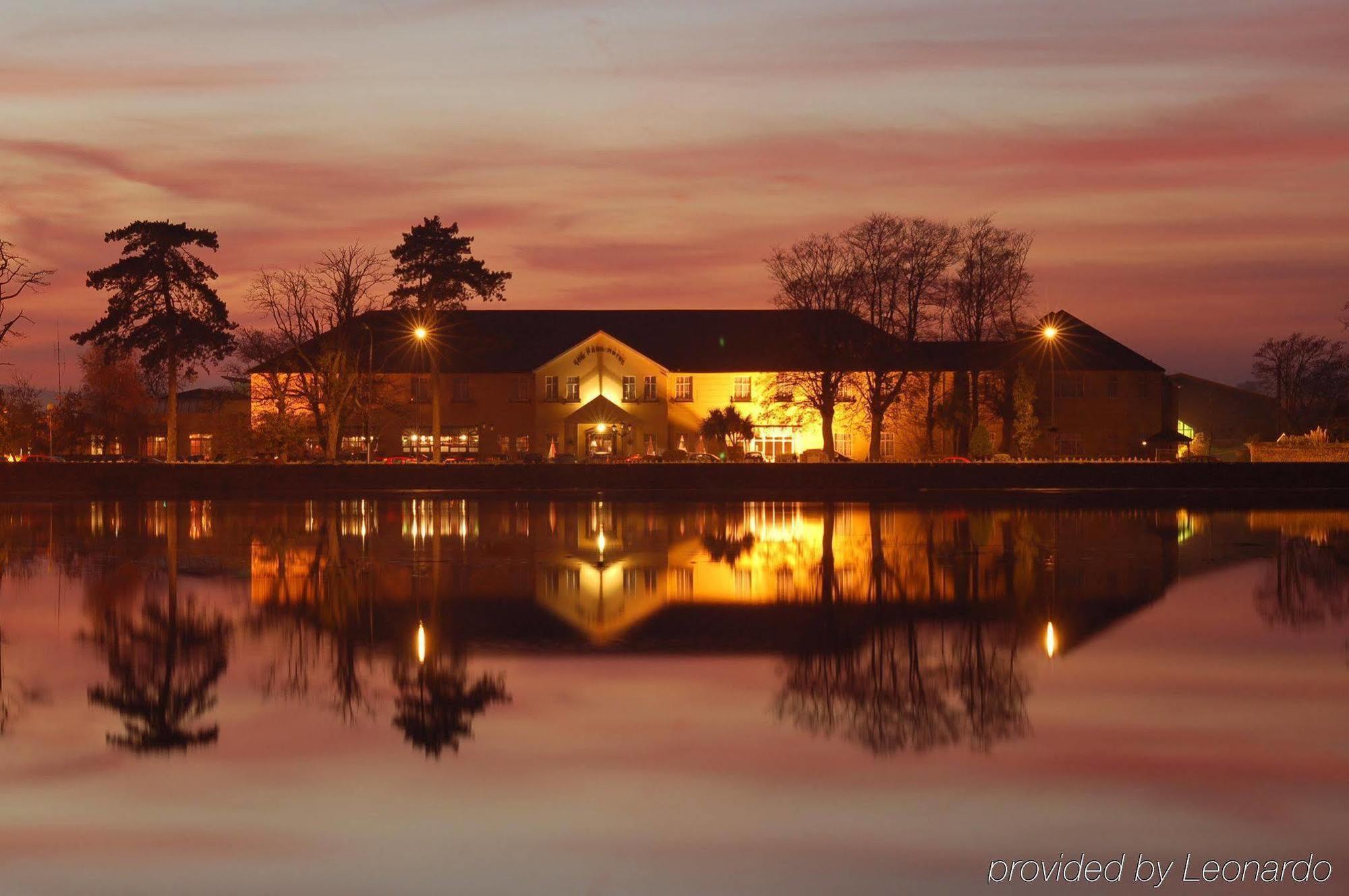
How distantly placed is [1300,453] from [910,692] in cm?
5335

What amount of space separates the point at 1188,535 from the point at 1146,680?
19.5 metres

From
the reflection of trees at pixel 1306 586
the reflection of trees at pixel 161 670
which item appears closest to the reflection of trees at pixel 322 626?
the reflection of trees at pixel 161 670

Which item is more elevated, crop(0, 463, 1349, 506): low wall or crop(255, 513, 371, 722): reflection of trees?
crop(0, 463, 1349, 506): low wall

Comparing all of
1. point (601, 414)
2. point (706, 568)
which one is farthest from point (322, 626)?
point (601, 414)

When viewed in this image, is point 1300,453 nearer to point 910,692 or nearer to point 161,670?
point 910,692

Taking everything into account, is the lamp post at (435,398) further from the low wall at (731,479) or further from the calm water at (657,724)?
the calm water at (657,724)

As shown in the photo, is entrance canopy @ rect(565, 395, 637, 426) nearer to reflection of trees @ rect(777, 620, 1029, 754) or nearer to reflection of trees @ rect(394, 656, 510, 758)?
reflection of trees @ rect(777, 620, 1029, 754)

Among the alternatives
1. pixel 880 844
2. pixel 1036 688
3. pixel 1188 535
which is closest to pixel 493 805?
pixel 880 844

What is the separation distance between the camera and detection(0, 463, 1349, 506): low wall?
182 feet

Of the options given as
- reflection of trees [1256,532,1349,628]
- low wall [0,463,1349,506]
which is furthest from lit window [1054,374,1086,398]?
reflection of trees [1256,532,1349,628]

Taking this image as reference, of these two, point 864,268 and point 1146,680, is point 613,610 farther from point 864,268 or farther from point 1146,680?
point 864,268

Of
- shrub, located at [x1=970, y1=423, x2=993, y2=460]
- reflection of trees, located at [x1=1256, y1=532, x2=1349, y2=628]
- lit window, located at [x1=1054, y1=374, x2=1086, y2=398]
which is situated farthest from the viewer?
lit window, located at [x1=1054, y1=374, x2=1086, y2=398]

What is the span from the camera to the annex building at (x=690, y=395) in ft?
247

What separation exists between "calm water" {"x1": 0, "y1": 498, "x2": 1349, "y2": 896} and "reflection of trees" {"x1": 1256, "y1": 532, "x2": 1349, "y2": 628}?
13 centimetres
